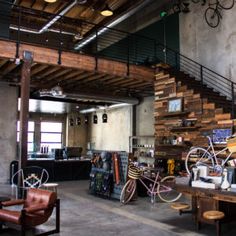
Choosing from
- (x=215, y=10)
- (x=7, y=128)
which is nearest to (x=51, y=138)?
(x=7, y=128)

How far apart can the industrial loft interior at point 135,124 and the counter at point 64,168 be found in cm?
4

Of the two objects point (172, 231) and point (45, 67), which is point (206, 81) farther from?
point (172, 231)

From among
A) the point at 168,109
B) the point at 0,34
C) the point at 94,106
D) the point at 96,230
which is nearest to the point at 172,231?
the point at 96,230

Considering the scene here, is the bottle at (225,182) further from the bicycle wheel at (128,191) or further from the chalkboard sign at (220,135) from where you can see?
the bicycle wheel at (128,191)

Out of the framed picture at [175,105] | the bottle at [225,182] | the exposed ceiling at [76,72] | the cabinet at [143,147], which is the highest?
the exposed ceiling at [76,72]

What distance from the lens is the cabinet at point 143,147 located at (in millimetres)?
12900

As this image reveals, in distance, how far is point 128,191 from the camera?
7863mm

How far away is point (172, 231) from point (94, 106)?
10677mm

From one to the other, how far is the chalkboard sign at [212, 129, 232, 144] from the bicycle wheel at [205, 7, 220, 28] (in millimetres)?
3926

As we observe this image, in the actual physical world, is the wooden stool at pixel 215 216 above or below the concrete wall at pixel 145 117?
below

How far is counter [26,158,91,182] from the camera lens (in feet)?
38.1

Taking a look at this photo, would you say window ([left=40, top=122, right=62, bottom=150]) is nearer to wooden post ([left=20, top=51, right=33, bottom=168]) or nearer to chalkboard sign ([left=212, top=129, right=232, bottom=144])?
wooden post ([left=20, top=51, right=33, bottom=168])

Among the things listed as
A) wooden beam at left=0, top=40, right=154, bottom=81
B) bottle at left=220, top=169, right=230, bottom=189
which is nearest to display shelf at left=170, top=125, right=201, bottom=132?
wooden beam at left=0, top=40, right=154, bottom=81

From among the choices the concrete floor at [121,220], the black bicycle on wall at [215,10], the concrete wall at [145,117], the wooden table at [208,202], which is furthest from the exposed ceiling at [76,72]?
the wooden table at [208,202]
